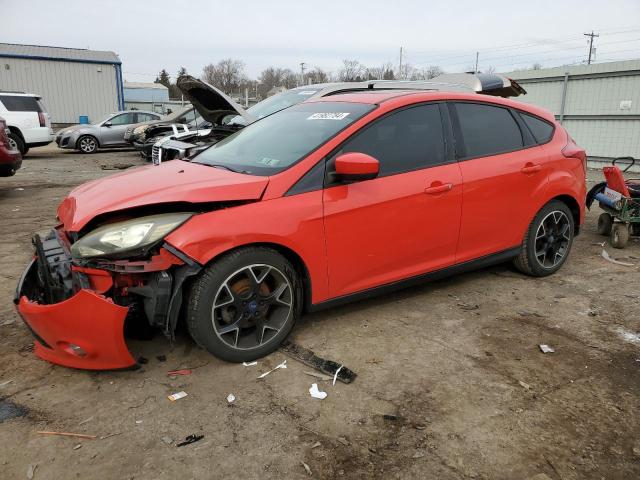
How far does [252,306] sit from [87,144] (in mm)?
15838

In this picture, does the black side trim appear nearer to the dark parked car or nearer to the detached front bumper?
the detached front bumper

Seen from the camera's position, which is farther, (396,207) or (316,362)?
(396,207)

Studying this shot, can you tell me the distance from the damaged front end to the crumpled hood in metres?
0.29

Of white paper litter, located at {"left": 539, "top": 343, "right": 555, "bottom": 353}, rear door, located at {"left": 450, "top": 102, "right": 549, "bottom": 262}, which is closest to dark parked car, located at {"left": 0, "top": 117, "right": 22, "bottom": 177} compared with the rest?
rear door, located at {"left": 450, "top": 102, "right": 549, "bottom": 262}

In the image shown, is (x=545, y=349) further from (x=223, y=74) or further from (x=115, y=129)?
(x=223, y=74)

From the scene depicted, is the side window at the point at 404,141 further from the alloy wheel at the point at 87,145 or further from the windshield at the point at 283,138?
the alloy wheel at the point at 87,145

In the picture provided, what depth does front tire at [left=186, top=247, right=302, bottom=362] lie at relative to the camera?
113 inches

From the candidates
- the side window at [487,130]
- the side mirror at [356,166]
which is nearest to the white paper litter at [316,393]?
the side mirror at [356,166]

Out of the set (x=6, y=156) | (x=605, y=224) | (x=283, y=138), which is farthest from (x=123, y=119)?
(x=605, y=224)

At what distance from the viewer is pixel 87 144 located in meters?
16.7

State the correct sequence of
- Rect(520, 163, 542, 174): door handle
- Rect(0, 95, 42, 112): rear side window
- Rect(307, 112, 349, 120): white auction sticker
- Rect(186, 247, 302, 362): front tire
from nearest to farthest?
Rect(186, 247, 302, 362): front tire
Rect(307, 112, 349, 120): white auction sticker
Rect(520, 163, 542, 174): door handle
Rect(0, 95, 42, 112): rear side window

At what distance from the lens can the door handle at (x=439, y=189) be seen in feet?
11.9

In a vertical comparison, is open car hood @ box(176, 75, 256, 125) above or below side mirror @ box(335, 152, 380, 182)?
above

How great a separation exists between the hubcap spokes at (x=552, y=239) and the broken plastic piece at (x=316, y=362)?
243 centimetres
